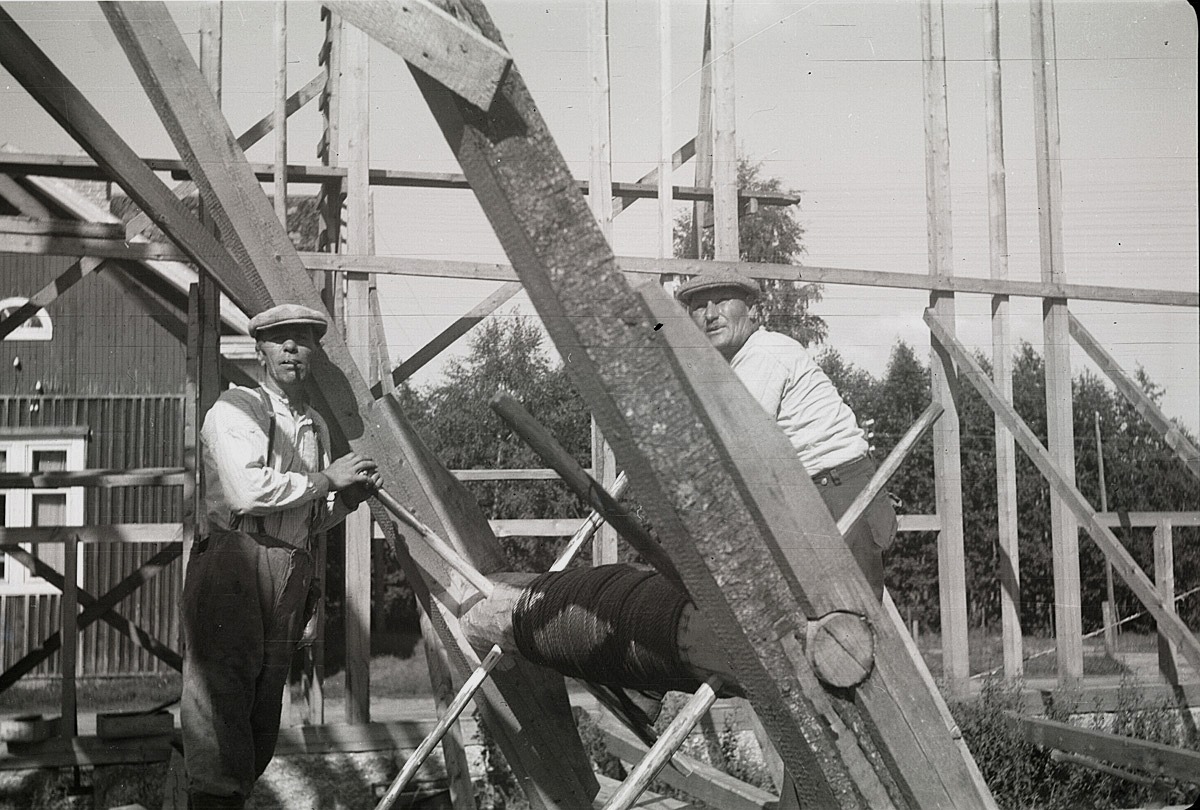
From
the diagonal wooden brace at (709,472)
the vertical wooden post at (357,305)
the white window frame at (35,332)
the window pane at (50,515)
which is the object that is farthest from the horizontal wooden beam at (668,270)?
the window pane at (50,515)

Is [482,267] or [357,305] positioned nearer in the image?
[357,305]

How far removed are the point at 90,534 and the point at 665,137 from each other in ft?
10.4

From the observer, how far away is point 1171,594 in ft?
20.4

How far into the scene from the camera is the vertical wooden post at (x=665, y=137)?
5.27 meters

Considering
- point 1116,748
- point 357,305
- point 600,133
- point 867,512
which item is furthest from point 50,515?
point 1116,748

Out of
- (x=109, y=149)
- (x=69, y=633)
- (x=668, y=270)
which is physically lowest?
(x=69, y=633)

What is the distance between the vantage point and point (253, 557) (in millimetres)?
3342

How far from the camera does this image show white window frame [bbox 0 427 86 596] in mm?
7535

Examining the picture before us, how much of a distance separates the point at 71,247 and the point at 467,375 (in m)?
1.79

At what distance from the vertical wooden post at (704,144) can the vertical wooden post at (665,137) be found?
0.27 metres

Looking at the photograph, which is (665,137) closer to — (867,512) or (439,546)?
(867,512)

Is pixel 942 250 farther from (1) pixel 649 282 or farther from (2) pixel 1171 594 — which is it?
(1) pixel 649 282

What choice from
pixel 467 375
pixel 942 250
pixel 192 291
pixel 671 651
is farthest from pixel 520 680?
pixel 942 250

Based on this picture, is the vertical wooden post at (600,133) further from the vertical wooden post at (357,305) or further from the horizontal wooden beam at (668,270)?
the vertical wooden post at (357,305)
